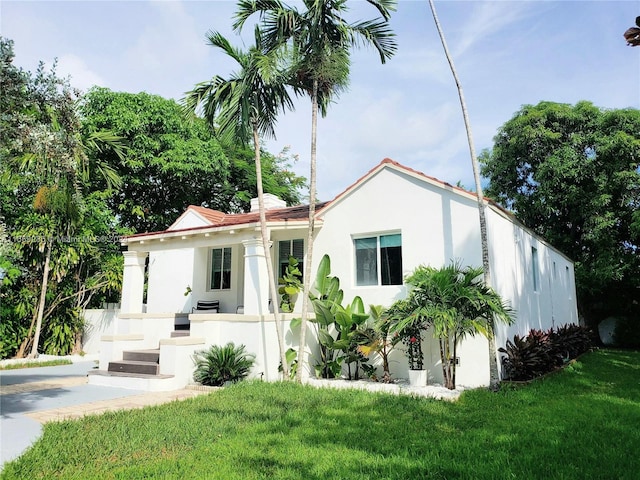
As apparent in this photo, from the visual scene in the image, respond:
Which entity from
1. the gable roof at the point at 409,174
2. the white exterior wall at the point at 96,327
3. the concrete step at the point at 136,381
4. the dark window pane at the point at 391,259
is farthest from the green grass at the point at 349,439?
the white exterior wall at the point at 96,327

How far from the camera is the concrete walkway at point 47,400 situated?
251 inches

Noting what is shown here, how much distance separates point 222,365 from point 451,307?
5.47 meters

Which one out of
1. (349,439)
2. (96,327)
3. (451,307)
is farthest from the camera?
(96,327)

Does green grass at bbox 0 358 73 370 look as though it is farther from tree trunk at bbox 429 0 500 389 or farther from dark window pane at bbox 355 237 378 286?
tree trunk at bbox 429 0 500 389

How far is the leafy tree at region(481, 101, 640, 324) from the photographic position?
19.3 m

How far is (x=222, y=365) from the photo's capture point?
10398 mm

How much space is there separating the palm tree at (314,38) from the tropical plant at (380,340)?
4.97 feet

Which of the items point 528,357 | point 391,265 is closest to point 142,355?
point 391,265

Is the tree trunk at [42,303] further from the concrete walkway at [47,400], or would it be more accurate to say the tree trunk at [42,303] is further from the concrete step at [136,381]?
the concrete step at [136,381]

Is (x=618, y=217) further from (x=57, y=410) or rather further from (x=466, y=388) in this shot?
(x=57, y=410)

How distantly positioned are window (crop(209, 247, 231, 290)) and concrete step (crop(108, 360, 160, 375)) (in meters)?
4.14

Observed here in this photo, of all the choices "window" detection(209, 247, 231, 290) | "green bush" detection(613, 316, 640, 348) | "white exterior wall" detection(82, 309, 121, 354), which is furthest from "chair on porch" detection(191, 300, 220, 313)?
"green bush" detection(613, 316, 640, 348)

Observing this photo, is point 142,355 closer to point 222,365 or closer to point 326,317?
point 222,365

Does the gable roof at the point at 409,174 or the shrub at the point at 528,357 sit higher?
the gable roof at the point at 409,174
